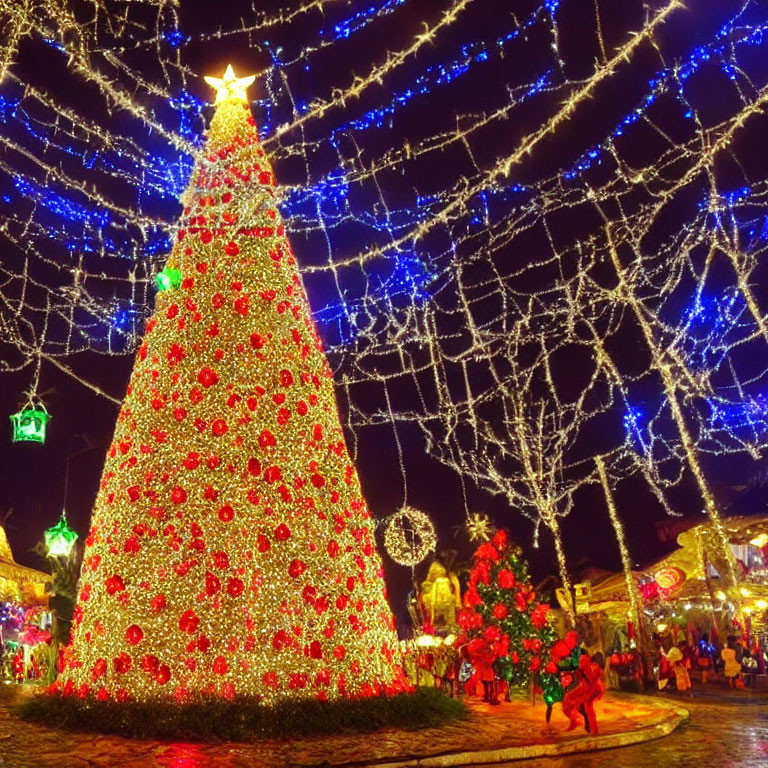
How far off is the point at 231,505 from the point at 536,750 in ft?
14.6

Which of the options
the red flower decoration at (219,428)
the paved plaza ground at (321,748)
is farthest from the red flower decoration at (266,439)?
the paved plaza ground at (321,748)

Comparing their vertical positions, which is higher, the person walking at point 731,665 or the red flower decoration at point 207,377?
the red flower decoration at point 207,377

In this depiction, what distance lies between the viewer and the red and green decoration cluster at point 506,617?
46.6 feet

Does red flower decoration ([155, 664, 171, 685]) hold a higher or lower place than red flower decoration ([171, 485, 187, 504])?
lower

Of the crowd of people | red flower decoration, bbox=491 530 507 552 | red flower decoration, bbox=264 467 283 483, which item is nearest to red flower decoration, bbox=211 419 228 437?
red flower decoration, bbox=264 467 283 483

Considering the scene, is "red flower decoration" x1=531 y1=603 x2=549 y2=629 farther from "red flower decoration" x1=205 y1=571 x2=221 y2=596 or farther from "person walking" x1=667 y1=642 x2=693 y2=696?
"red flower decoration" x1=205 y1=571 x2=221 y2=596

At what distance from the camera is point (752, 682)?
19469mm

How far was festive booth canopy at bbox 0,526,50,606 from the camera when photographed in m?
22.4

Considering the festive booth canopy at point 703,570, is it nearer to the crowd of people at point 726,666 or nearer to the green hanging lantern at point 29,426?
the crowd of people at point 726,666

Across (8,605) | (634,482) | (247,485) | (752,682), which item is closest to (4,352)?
(8,605)

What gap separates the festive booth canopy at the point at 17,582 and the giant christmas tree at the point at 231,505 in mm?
15339

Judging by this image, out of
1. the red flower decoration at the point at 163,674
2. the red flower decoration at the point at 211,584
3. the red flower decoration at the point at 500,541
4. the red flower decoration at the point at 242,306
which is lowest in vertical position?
the red flower decoration at the point at 163,674

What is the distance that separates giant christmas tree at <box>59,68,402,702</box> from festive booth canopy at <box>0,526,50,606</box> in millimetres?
15339

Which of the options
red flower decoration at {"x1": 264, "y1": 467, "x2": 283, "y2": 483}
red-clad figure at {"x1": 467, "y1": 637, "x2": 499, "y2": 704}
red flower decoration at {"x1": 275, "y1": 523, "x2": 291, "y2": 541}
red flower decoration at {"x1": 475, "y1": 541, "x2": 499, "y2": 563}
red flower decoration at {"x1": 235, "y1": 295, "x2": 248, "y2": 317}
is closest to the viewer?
red flower decoration at {"x1": 275, "y1": 523, "x2": 291, "y2": 541}
